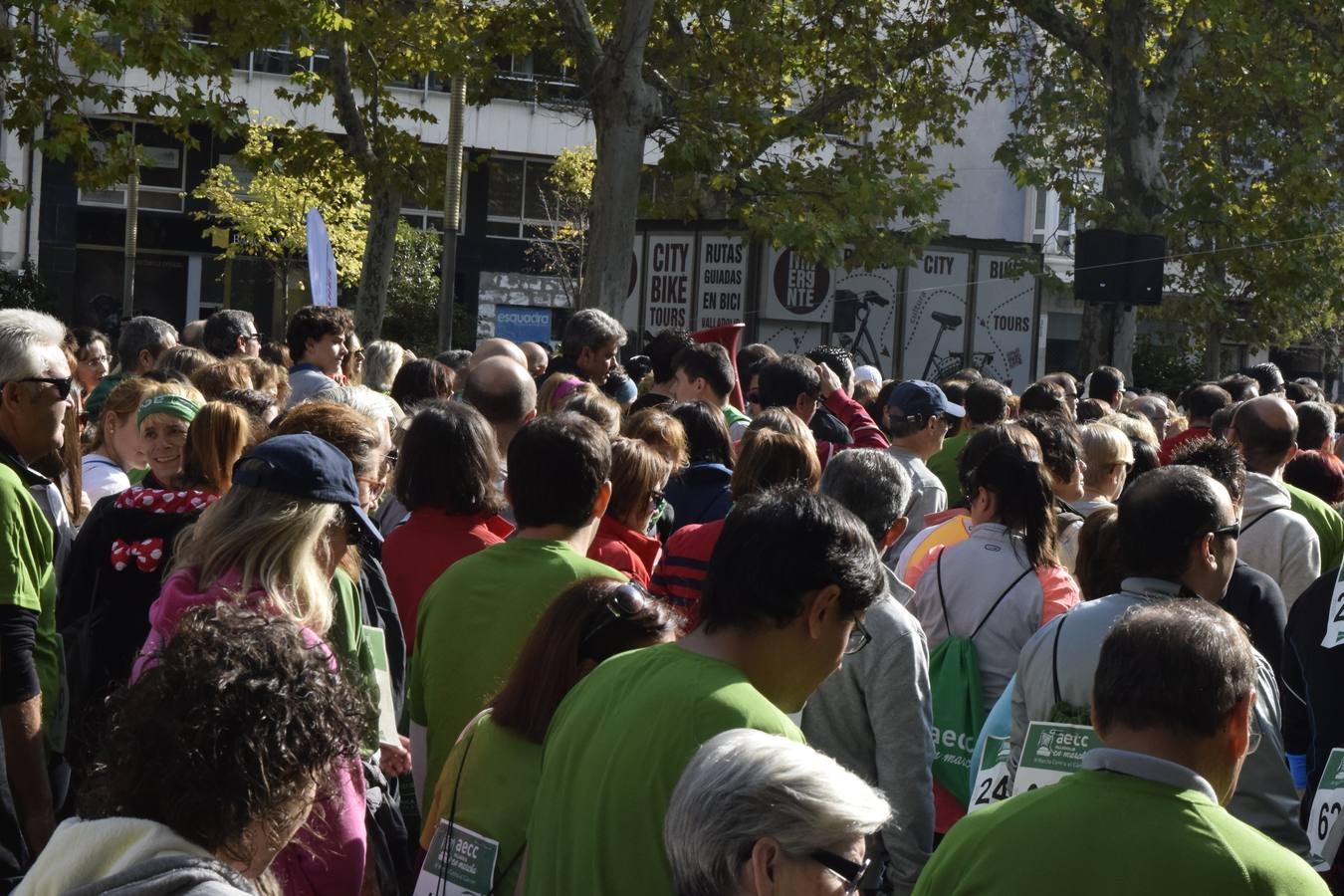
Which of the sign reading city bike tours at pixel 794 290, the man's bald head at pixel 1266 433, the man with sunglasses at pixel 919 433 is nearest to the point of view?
the man's bald head at pixel 1266 433

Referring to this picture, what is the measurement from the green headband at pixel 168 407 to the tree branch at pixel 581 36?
11.5 m

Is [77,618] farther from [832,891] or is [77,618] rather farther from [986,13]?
[986,13]

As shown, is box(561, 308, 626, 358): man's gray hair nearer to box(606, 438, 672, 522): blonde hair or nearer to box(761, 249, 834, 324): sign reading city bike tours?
box(606, 438, 672, 522): blonde hair

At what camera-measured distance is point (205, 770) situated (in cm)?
213

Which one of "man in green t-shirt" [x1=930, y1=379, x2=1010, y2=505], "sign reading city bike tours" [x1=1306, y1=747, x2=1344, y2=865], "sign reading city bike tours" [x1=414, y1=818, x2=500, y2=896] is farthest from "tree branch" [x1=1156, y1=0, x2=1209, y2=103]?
"sign reading city bike tours" [x1=414, y1=818, x2=500, y2=896]

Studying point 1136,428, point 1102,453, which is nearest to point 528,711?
point 1102,453

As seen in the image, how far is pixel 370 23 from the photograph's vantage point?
752 inches

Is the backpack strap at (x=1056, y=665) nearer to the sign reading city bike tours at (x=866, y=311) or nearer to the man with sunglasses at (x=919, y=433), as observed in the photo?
the man with sunglasses at (x=919, y=433)

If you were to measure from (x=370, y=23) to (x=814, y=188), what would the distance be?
5.46 metres

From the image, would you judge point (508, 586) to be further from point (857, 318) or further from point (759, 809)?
point (857, 318)

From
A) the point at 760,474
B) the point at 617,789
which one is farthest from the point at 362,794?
the point at 760,474

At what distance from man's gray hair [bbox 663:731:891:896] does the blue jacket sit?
4.04 meters

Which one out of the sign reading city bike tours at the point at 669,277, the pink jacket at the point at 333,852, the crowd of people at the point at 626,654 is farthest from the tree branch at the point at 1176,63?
the pink jacket at the point at 333,852

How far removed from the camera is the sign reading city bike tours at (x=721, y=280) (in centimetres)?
2164
